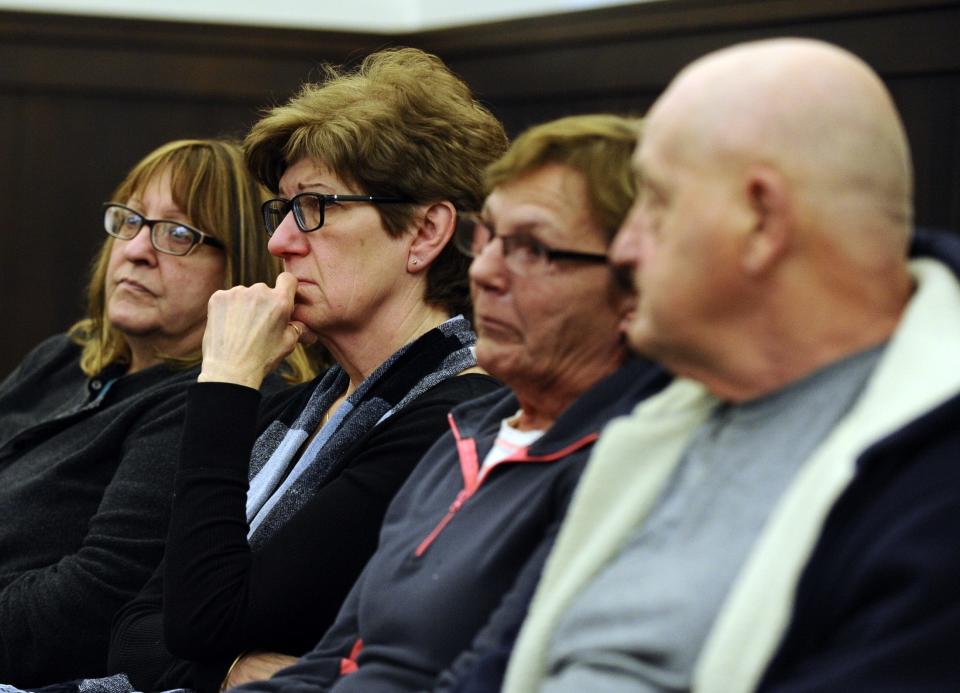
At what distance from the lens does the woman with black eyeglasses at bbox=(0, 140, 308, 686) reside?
2.27 meters

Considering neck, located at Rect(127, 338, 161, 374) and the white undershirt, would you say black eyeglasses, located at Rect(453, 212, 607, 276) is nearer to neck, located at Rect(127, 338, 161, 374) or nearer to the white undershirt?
the white undershirt

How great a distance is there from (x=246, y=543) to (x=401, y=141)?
66 cm

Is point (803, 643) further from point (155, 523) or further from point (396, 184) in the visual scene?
point (155, 523)

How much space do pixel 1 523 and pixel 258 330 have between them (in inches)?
28.1

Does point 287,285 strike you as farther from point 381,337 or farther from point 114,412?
point 114,412

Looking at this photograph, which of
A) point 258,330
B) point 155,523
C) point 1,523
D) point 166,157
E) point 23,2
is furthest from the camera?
point 23,2

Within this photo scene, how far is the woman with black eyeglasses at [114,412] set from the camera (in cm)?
227

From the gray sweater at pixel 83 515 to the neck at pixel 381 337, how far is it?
1.32 feet

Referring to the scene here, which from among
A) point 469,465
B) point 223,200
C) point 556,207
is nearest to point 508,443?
point 469,465

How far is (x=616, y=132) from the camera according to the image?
149cm

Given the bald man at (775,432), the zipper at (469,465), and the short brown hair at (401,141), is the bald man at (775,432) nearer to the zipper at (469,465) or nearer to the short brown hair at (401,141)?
the zipper at (469,465)

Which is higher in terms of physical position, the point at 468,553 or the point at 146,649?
the point at 468,553

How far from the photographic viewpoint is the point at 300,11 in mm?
4371

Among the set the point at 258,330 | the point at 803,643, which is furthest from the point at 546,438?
the point at 258,330
